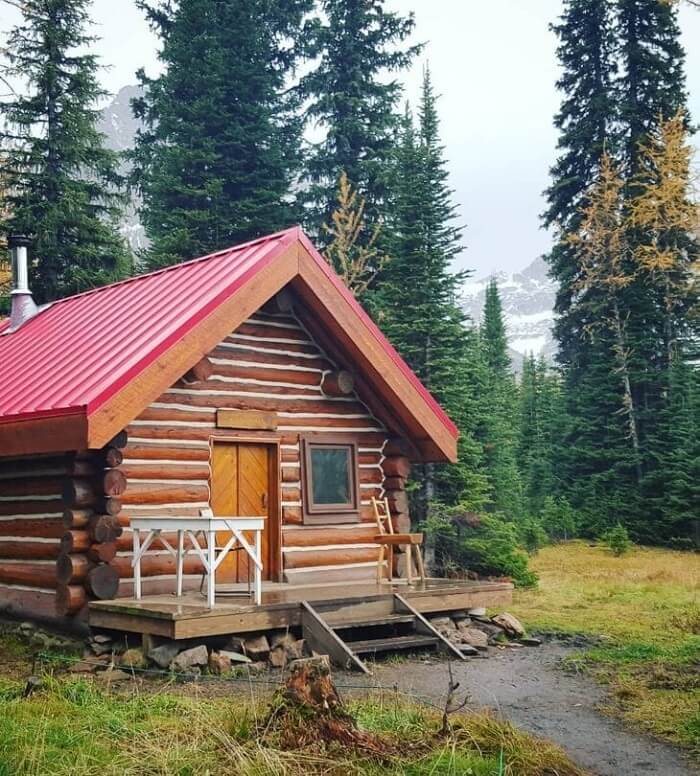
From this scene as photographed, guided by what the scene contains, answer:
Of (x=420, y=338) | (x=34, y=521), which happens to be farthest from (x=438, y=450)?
(x=420, y=338)

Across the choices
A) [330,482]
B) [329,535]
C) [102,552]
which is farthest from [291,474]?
[102,552]

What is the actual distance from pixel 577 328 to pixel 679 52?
34.9ft

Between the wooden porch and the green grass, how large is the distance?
2827 mm

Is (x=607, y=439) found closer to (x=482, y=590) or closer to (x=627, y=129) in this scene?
(x=627, y=129)

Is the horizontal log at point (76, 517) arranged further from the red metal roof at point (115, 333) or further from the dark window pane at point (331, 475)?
the dark window pane at point (331, 475)

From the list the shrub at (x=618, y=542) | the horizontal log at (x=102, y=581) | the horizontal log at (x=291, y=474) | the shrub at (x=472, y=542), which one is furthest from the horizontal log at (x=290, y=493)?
the shrub at (x=618, y=542)

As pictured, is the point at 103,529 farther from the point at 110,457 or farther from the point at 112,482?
the point at 110,457

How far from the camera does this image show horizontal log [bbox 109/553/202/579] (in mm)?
11438

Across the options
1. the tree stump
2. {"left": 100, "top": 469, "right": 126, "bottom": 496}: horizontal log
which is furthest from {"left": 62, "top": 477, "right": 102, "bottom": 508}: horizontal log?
the tree stump

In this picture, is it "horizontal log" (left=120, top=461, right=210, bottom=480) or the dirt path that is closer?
the dirt path

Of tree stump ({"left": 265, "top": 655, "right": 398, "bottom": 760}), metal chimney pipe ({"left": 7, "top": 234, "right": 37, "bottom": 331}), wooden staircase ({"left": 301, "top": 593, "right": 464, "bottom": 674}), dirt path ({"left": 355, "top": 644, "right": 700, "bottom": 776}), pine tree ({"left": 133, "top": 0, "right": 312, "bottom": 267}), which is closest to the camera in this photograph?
tree stump ({"left": 265, "top": 655, "right": 398, "bottom": 760})

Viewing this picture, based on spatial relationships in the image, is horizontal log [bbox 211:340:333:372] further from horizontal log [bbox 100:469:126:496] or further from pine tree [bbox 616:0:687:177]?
pine tree [bbox 616:0:687:177]

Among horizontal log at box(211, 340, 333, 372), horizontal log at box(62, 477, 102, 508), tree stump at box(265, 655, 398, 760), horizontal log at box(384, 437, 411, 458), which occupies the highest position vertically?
horizontal log at box(211, 340, 333, 372)

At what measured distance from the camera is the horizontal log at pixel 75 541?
36.1ft
